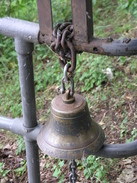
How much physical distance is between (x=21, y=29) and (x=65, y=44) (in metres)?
0.36

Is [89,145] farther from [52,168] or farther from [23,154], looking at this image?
[23,154]

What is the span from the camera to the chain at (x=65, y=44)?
1.24 m

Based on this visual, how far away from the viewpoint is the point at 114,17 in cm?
449

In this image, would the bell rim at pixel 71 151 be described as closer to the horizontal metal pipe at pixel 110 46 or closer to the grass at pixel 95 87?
the horizontal metal pipe at pixel 110 46

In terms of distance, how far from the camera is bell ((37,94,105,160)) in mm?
1346

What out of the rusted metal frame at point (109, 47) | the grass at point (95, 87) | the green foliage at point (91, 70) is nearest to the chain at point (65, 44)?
the rusted metal frame at point (109, 47)

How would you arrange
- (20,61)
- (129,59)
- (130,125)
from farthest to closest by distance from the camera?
(129,59), (130,125), (20,61)

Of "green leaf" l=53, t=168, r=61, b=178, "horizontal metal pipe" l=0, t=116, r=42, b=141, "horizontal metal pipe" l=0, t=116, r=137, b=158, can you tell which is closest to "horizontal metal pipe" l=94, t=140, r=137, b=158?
"horizontal metal pipe" l=0, t=116, r=137, b=158

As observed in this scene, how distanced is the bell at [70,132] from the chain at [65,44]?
17 cm

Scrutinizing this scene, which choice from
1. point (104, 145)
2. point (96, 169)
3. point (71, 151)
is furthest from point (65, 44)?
point (96, 169)

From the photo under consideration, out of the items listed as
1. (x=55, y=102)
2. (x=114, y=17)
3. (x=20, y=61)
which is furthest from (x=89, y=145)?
(x=114, y=17)

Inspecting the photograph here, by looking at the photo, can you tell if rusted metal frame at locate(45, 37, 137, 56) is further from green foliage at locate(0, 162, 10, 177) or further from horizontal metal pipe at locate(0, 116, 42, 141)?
green foliage at locate(0, 162, 10, 177)

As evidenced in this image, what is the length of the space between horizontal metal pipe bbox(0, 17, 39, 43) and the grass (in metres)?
1.15

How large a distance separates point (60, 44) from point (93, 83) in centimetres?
207
